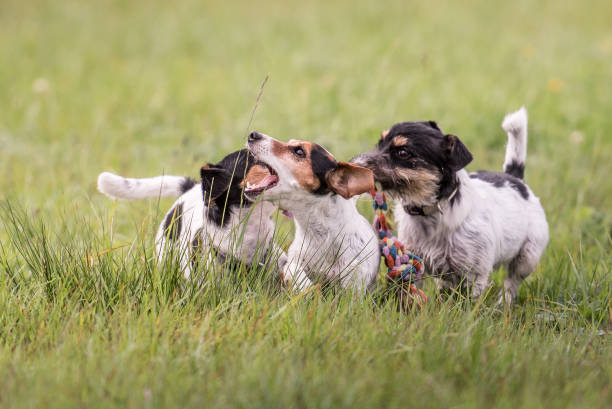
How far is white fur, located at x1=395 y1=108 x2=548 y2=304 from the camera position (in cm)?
414

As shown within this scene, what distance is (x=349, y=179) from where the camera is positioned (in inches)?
140

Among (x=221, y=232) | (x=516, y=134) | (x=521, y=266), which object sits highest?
(x=516, y=134)

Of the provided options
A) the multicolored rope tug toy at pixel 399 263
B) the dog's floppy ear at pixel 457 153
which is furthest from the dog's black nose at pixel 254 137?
the dog's floppy ear at pixel 457 153

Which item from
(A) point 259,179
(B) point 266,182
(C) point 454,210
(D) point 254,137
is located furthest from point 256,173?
(C) point 454,210

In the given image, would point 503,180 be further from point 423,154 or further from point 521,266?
point 423,154

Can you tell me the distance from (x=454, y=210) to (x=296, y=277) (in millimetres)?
1095

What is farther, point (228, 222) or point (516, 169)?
point (516, 169)

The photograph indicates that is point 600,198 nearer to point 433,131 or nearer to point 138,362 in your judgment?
point 433,131

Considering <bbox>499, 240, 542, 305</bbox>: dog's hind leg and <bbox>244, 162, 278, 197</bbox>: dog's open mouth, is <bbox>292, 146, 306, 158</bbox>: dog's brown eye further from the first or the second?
<bbox>499, 240, 542, 305</bbox>: dog's hind leg

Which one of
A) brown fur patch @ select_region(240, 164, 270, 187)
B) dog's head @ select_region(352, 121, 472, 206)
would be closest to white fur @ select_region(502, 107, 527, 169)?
dog's head @ select_region(352, 121, 472, 206)

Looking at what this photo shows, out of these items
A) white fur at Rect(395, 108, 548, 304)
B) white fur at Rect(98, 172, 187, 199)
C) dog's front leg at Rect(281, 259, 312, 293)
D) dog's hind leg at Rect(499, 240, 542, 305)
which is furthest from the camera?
dog's hind leg at Rect(499, 240, 542, 305)

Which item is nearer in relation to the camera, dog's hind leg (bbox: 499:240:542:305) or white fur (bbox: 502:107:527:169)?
dog's hind leg (bbox: 499:240:542:305)

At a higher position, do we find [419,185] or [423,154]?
[423,154]

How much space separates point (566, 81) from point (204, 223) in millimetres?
7921
